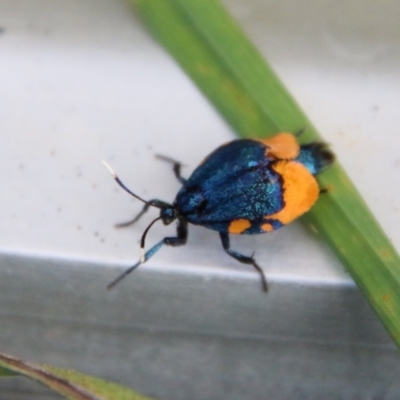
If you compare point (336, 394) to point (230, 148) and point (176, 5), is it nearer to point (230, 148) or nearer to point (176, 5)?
point (230, 148)

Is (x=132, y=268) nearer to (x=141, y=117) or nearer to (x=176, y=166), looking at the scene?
(x=176, y=166)

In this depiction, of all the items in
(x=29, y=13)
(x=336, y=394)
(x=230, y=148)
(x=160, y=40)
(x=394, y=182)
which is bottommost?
(x=336, y=394)

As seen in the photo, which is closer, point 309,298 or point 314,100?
point 309,298

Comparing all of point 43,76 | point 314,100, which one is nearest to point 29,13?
point 43,76

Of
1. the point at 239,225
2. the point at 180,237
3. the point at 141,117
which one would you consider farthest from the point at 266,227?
the point at 141,117

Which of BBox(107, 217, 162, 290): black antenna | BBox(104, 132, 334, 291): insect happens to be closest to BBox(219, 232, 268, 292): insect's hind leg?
BBox(104, 132, 334, 291): insect

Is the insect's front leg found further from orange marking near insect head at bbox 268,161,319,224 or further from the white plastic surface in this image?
orange marking near insect head at bbox 268,161,319,224

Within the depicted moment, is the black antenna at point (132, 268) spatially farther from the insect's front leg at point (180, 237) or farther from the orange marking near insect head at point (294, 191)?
the orange marking near insect head at point (294, 191)
